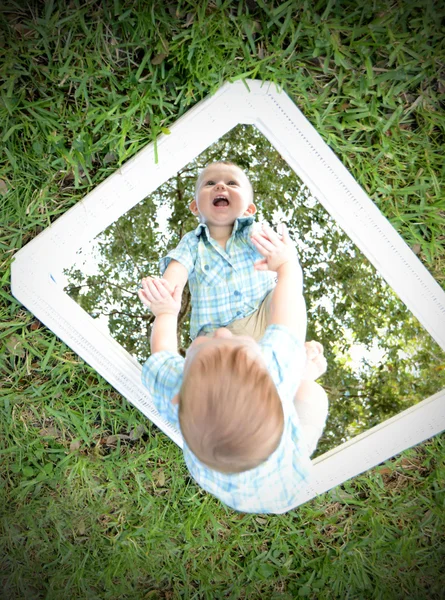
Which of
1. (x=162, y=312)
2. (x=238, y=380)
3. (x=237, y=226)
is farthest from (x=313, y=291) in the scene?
(x=238, y=380)

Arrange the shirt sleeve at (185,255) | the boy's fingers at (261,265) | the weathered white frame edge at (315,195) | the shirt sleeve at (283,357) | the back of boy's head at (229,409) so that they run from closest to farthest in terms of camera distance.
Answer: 1. the back of boy's head at (229,409)
2. the shirt sleeve at (283,357)
3. the boy's fingers at (261,265)
4. the shirt sleeve at (185,255)
5. the weathered white frame edge at (315,195)

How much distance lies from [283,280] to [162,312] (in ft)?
1.11

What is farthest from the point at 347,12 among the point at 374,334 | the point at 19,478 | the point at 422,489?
the point at 19,478

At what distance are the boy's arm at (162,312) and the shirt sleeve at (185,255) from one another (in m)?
0.15

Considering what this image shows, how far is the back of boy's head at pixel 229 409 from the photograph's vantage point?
1112mm

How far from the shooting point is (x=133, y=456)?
201 cm

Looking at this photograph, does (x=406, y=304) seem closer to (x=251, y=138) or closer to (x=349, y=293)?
(x=349, y=293)

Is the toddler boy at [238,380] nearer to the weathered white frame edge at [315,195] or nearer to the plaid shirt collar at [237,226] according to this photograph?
the plaid shirt collar at [237,226]

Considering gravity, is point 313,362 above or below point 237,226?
below

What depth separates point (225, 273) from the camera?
1646 millimetres

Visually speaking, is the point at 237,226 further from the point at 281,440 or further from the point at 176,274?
the point at 281,440

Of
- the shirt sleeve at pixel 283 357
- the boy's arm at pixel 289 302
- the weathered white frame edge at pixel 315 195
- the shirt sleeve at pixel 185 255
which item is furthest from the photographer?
the weathered white frame edge at pixel 315 195

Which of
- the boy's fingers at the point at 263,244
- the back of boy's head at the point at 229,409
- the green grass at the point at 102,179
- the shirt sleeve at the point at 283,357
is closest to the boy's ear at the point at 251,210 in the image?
the boy's fingers at the point at 263,244

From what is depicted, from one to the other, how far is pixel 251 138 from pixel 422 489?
1.39 m
